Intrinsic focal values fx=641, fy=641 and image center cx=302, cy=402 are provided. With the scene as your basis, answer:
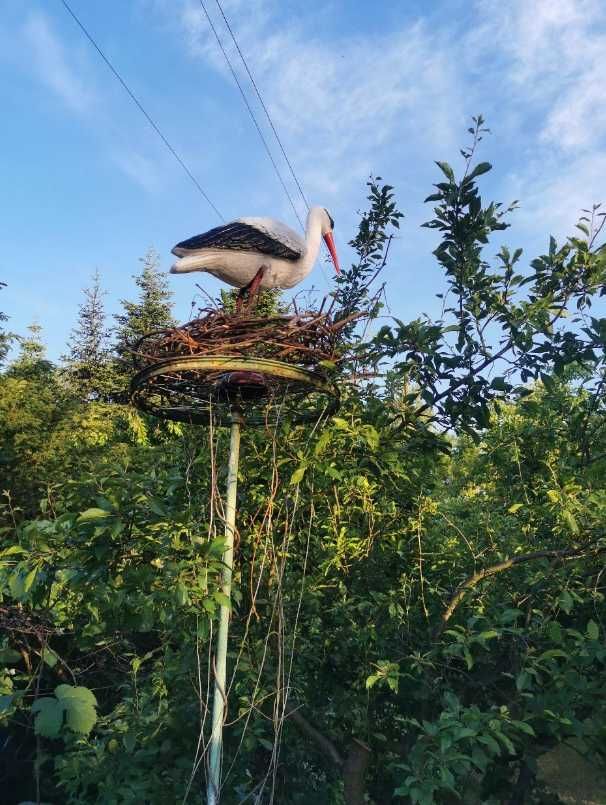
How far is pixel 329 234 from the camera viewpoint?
354 cm

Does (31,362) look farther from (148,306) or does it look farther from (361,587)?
(361,587)

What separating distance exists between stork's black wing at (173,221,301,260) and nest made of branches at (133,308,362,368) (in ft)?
1.49

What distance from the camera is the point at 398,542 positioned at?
331cm

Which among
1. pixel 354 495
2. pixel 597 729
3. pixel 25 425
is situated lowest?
pixel 597 729

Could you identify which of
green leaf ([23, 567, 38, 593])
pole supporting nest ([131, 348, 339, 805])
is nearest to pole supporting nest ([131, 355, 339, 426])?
pole supporting nest ([131, 348, 339, 805])

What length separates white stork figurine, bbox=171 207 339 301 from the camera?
9.46ft

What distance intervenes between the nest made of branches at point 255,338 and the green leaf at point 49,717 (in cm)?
150

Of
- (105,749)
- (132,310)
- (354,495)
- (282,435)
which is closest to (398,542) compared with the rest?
(354,495)

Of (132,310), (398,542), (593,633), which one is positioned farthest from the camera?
(132,310)

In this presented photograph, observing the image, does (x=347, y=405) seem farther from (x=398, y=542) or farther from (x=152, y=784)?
(x=152, y=784)

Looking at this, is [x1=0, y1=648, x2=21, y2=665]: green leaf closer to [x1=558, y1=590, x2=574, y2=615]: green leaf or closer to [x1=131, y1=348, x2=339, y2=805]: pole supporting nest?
[x1=131, y1=348, x2=339, y2=805]: pole supporting nest

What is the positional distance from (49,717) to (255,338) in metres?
1.78

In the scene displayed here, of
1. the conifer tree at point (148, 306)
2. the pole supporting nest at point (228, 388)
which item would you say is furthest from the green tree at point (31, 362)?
the pole supporting nest at point (228, 388)

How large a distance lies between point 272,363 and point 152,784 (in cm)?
200
